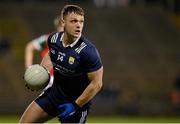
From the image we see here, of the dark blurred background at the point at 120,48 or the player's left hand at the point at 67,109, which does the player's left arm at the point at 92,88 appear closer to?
the player's left hand at the point at 67,109

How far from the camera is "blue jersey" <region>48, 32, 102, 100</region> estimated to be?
7.08m

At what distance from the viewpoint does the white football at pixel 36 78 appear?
7.46 metres

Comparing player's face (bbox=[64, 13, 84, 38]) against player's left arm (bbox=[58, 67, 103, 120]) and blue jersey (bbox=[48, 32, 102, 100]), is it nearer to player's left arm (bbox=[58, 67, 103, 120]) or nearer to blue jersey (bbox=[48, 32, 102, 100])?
blue jersey (bbox=[48, 32, 102, 100])

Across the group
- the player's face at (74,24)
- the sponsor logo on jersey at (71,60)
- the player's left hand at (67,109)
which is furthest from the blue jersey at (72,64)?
the player's left hand at (67,109)

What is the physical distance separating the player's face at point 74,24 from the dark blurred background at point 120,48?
34.8 ft

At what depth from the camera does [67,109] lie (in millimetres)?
7094

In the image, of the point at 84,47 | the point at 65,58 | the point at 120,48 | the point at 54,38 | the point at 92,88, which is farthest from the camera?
the point at 120,48

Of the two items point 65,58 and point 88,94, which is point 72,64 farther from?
point 88,94

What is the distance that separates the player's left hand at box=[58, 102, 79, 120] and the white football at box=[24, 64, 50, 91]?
45 cm

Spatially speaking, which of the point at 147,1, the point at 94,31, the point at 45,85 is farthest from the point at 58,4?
the point at 45,85

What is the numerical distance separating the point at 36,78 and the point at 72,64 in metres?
0.49

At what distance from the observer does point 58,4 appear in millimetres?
24828

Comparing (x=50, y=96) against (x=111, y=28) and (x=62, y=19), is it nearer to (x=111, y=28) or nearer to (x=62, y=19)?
(x=62, y=19)

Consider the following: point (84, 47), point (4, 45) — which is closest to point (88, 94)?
point (84, 47)
